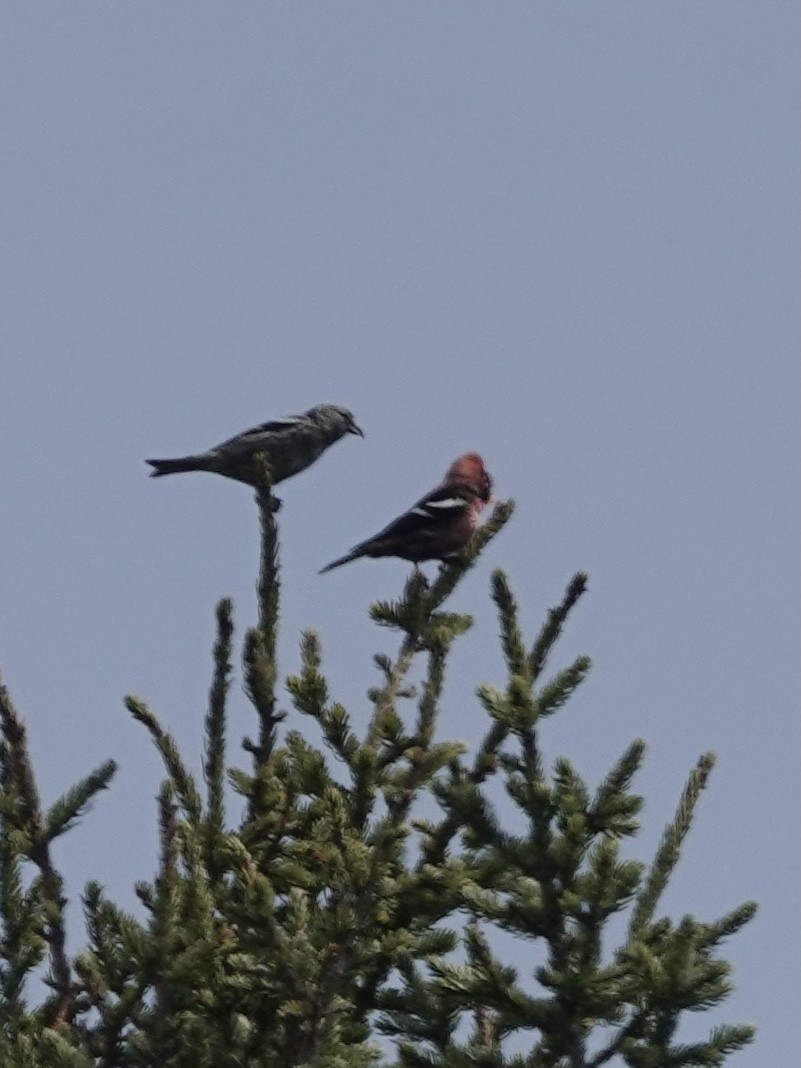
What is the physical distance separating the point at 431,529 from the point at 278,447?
125cm

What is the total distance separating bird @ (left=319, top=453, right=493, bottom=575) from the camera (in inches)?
346

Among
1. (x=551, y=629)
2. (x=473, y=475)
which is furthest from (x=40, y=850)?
(x=473, y=475)

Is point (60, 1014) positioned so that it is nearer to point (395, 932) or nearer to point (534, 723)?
point (395, 932)

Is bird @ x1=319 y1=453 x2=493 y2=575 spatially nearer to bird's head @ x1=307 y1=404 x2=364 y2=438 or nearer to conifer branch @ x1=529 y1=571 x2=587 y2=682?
bird's head @ x1=307 y1=404 x2=364 y2=438

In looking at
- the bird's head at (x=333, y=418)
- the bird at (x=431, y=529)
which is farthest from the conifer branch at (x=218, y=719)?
the bird's head at (x=333, y=418)

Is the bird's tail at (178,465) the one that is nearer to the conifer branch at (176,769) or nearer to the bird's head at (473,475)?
the bird's head at (473,475)

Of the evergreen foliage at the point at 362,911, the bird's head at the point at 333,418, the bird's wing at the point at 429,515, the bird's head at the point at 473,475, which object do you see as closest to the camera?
the evergreen foliage at the point at 362,911

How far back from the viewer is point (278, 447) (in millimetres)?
9531

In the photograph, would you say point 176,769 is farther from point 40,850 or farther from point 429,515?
point 429,515

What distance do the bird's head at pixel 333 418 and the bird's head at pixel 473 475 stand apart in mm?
987

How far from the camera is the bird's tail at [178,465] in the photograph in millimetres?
9242

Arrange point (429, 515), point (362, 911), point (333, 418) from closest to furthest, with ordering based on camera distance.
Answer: point (362, 911) < point (429, 515) < point (333, 418)

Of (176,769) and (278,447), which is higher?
(278,447)

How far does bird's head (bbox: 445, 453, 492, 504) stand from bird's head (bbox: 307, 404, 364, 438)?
99cm
